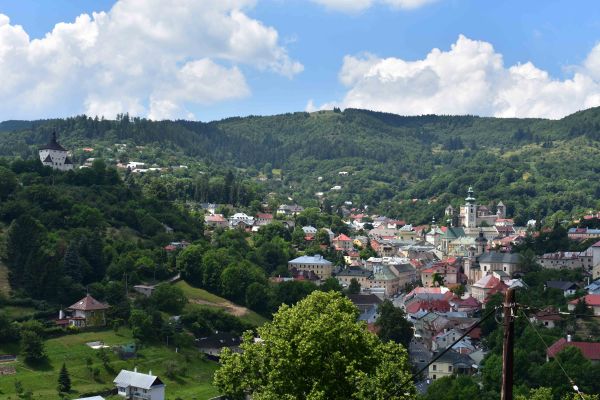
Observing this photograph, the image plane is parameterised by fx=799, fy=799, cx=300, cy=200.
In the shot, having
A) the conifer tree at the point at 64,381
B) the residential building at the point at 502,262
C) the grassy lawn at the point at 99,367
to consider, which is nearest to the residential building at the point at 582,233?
the residential building at the point at 502,262

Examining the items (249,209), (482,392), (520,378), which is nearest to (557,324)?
(520,378)

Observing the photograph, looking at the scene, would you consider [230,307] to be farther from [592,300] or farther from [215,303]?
[592,300]

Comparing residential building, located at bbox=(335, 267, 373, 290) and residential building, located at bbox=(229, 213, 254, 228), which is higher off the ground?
residential building, located at bbox=(229, 213, 254, 228)

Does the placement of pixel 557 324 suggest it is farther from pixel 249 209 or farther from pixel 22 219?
pixel 249 209

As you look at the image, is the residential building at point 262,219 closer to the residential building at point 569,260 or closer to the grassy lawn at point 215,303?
the grassy lawn at point 215,303

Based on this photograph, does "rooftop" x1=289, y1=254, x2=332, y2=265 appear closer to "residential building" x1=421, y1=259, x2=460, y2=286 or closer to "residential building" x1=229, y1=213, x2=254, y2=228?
"residential building" x1=421, y1=259, x2=460, y2=286

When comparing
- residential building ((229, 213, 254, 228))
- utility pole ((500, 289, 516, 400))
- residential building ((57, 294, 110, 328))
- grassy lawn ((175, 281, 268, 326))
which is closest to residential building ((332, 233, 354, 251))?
residential building ((229, 213, 254, 228))
